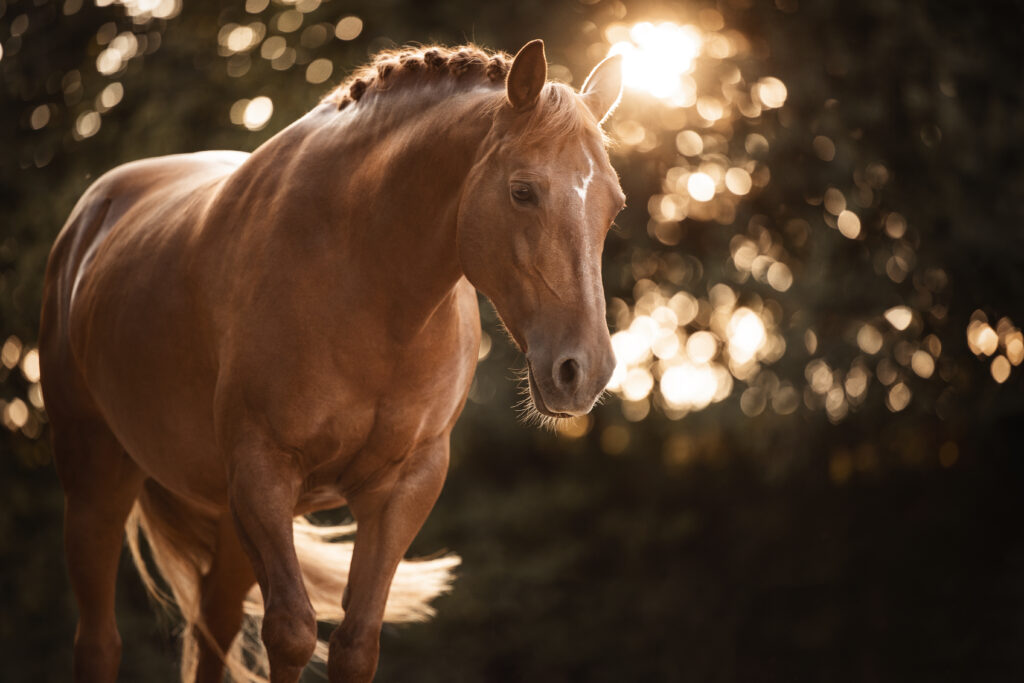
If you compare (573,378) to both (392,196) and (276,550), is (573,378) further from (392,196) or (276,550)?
(276,550)

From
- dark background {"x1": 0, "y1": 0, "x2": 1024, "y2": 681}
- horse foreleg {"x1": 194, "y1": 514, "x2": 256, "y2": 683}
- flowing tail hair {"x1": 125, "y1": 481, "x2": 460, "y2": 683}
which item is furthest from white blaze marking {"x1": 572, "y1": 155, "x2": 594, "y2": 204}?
dark background {"x1": 0, "y1": 0, "x2": 1024, "y2": 681}

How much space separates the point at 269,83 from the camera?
21.2 ft

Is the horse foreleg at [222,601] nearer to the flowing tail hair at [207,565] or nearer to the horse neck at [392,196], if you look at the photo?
the flowing tail hair at [207,565]

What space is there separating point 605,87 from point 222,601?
2.10 meters

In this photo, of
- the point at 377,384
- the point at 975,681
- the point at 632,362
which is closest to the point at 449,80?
the point at 377,384

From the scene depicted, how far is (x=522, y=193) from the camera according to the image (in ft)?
6.93

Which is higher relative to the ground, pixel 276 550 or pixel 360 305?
pixel 360 305

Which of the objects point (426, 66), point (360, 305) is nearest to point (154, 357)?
point (360, 305)

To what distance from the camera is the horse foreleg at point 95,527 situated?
10.7 feet

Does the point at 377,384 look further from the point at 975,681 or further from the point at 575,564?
the point at 975,681

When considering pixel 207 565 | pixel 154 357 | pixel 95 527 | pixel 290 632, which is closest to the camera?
pixel 290 632

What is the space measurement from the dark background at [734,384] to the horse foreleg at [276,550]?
3.70 metres

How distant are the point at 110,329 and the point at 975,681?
226 inches

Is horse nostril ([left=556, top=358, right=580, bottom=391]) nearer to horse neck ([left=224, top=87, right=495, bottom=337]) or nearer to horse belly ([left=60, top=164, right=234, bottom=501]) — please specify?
horse neck ([left=224, top=87, right=495, bottom=337])
